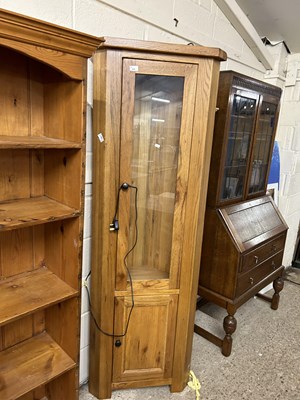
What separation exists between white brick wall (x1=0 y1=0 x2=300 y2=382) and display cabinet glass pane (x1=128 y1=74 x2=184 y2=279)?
243 mm

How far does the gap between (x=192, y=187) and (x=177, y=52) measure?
60 cm

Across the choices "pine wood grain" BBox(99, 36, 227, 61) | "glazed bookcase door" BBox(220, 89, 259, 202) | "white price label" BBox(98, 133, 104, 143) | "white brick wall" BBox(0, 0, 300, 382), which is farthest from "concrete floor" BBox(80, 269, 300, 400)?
"pine wood grain" BBox(99, 36, 227, 61)

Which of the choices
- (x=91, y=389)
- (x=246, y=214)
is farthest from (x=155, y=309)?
(x=246, y=214)

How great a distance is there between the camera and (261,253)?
2174 millimetres

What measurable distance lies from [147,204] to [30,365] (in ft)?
2.99

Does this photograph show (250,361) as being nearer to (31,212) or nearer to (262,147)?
(262,147)

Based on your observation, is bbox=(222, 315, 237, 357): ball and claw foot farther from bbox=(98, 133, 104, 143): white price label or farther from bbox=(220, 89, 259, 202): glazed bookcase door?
bbox=(98, 133, 104, 143): white price label

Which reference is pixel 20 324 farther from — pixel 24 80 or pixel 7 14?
pixel 7 14

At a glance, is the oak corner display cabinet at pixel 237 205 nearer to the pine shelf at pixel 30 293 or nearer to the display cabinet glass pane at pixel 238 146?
the display cabinet glass pane at pixel 238 146

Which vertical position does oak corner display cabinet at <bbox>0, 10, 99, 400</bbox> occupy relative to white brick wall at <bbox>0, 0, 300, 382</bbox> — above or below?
below

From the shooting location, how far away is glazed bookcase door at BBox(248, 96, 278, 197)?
2187 millimetres

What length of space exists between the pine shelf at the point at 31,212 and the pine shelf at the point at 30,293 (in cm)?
33

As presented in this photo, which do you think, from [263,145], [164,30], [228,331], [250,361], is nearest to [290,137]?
[263,145]

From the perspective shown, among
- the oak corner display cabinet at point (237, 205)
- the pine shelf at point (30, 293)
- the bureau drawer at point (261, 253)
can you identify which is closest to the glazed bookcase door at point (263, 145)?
the oak corner display cabinet at point (237, 205)
